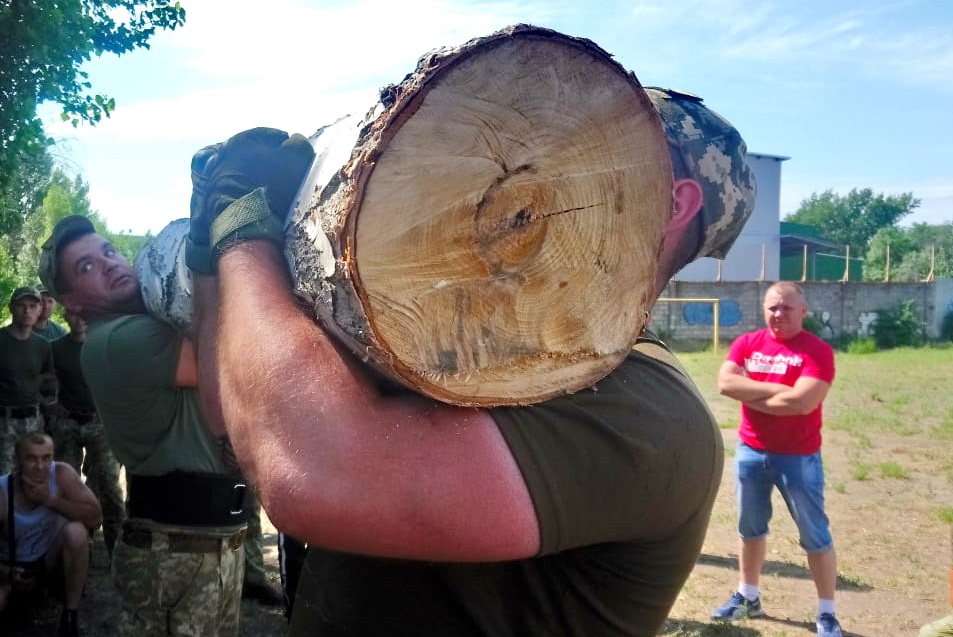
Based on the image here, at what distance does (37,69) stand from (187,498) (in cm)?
447

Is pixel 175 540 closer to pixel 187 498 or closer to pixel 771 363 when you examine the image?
pixel 187 498

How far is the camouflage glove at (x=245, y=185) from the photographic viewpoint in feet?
3.76

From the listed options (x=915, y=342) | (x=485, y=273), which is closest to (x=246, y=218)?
(x=485, y=273)

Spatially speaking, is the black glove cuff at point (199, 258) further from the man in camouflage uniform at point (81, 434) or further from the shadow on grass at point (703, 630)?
the man in camouflage uniform at point (81, 434)

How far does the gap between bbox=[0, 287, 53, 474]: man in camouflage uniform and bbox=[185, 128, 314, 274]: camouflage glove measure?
5.99 meters

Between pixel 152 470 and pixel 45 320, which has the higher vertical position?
pixel 45 320

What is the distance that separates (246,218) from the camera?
3.71 ft

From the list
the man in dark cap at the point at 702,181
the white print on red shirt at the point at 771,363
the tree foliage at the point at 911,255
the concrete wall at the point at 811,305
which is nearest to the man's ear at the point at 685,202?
the man in dark cap at the point at 702,181

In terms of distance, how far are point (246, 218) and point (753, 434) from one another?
4282mm

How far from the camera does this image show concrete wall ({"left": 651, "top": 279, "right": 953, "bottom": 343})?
2230cm

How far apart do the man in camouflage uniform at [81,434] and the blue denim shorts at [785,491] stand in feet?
14.2

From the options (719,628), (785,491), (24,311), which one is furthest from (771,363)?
(24,311)

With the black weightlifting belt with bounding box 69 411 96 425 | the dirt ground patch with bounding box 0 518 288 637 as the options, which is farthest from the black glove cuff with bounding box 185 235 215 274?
the black weightlifting belt with bounding box 69 411 96 425

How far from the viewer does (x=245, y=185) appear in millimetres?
1254
